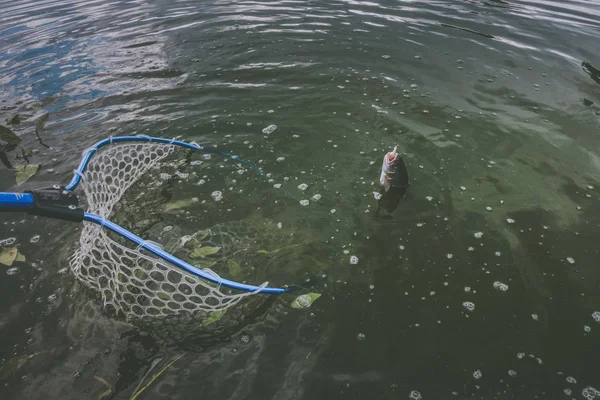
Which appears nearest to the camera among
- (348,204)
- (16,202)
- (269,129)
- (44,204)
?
(16,202)

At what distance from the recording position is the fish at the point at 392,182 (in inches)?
182

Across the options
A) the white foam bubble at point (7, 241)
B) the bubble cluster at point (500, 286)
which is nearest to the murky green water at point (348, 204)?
the bubble cluster at point (500, 286)

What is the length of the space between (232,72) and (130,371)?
261 inches

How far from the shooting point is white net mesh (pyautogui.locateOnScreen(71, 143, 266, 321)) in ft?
10.4

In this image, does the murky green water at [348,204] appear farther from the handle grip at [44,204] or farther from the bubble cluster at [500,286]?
the handle grip at [44,204]

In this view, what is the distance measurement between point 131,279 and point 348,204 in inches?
108

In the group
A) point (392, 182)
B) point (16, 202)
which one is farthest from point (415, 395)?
point (16, 202)

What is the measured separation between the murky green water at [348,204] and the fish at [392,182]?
18cm

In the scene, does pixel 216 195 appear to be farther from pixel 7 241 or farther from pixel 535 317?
pixel 535 317

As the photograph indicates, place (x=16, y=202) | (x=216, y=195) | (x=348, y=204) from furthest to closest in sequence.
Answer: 1. (x=216, y=195)
2. (x=348, y=204)
3. (x=16, y=202)

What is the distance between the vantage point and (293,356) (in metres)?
3.24

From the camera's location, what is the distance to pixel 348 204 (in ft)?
15.9

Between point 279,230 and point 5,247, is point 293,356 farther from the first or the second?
point 5,247

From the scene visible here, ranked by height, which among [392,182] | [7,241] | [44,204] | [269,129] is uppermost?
[44,204]
